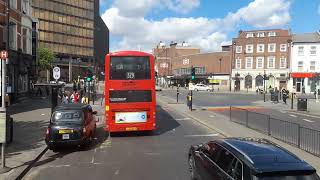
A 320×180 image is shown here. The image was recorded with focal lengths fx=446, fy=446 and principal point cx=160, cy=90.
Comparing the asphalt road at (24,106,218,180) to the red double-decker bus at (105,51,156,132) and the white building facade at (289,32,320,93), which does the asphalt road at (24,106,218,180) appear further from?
the white building facade at (289,32,320,93)

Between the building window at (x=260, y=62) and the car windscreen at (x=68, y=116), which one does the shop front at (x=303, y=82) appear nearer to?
the building window at (x=260, y=62)

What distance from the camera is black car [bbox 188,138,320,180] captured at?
702 cm

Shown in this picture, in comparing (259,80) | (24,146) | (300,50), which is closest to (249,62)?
(259,80)

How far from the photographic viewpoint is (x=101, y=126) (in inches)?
934

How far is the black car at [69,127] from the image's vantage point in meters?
15.6

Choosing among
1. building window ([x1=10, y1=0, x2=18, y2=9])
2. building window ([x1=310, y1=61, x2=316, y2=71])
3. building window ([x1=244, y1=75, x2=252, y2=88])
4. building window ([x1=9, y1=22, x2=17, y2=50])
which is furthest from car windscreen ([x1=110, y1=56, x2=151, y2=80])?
building window ([x1=244, y1=75, x2=252, y2=88])

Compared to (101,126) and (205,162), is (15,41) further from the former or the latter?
(205,162)

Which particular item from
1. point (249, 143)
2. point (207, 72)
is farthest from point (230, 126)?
point (207, 72)

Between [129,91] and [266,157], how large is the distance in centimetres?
1261

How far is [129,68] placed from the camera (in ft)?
65.2

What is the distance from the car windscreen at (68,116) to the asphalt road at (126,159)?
1.10m

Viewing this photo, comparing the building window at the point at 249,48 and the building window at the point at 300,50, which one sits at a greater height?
the building window at the point at 249,48

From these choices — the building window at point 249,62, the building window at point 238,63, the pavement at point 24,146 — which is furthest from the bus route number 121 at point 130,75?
the building window at point 238,63

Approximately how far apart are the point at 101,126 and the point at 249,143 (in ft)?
51.9
